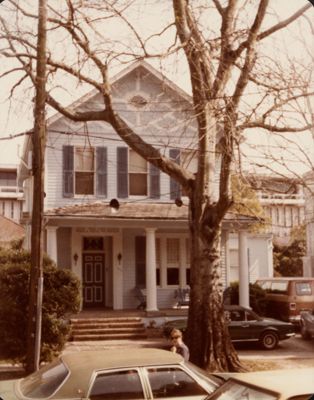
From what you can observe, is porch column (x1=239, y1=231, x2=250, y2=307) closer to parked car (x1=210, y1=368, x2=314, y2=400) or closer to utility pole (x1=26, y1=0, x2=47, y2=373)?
utility pole (x1=26, y1=0, x2=47, y2=373)

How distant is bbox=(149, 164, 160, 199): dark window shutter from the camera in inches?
742

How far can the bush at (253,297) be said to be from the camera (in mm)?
17922

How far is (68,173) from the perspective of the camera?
708 inches

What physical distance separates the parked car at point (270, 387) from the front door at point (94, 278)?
1309cm

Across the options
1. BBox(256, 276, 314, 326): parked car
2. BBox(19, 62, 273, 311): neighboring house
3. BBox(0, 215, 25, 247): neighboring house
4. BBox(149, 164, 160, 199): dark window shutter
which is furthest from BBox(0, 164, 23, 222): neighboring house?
BBox(256, 276, 314, 326): parked car

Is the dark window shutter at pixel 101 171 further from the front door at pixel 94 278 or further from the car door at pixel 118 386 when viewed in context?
the car door at pixel 118 386

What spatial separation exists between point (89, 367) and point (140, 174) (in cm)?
1240

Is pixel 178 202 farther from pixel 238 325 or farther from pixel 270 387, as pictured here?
pixel 270 387

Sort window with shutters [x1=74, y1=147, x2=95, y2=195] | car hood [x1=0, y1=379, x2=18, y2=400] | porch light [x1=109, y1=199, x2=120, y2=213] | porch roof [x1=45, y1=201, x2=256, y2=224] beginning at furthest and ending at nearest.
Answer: window with shutters [x1=74, y1=147, x2=95, y2=195] < porch light [x1=109, y1=199, x2=120, y2=213] < porch roof [x1=45, y1=201, x2=256, y2=224] < car hood [x1=0, y1=379, x2=18, y2=400]

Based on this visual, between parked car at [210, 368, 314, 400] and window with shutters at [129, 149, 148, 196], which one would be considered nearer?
parked car at [210, 368, 314, 400]

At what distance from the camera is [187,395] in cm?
681

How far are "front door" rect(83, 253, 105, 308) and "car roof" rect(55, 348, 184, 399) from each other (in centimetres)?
1115

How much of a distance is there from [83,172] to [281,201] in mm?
6016

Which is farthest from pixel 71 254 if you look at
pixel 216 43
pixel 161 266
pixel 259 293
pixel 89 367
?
pixel 89 367
